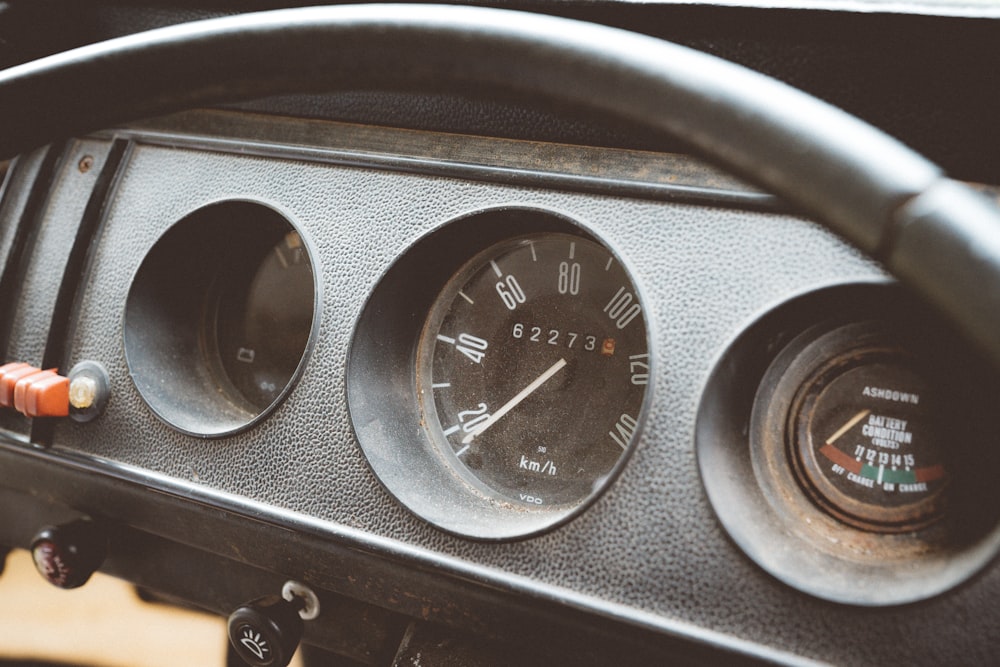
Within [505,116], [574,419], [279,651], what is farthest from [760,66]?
[279,651]

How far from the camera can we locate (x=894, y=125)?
1013mm

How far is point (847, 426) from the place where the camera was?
42.4 inches

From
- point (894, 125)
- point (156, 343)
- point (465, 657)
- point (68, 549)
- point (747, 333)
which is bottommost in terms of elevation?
point (68, 549)

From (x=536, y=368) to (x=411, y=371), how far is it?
0.22m

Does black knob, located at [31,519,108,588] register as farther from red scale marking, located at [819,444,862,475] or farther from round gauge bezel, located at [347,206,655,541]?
red scale marking, located at [819,444,862,475]

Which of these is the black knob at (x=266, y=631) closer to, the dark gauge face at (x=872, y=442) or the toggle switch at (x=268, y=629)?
the toggle switch at (x=268, y=629)

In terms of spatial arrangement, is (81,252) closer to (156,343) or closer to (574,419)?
(156,343)

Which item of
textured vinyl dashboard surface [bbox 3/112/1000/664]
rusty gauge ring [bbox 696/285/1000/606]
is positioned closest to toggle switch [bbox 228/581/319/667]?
textured vinyl dashboard surface [bbox 3/112/1000/664]

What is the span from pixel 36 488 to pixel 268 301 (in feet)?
1.74

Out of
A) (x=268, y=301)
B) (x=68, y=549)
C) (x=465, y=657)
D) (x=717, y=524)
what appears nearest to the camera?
(x=717, y=524)

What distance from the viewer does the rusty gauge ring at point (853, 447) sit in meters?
0.96

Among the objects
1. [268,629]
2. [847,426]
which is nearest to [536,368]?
[847,426]

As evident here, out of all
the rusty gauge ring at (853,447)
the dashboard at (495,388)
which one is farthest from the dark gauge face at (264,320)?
the rusty gauge ring at (853,447)

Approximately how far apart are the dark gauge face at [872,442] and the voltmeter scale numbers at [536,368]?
26cm
